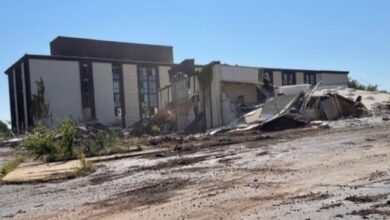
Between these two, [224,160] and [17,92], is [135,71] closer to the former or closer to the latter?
[17,92]

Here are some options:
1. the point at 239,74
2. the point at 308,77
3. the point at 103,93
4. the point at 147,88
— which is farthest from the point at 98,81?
the point at 239,74

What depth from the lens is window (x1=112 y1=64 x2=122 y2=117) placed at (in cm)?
8306

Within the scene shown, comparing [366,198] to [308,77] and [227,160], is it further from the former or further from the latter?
[308,77]

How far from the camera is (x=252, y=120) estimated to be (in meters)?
35.7

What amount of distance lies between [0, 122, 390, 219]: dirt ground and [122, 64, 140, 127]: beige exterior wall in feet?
223

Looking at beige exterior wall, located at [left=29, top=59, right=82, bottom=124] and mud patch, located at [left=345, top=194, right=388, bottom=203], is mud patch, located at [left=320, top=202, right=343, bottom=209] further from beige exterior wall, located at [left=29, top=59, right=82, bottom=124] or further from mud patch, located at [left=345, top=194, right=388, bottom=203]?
beige exterior wall, located at [left=29, top=59, right=82, bottom=124]

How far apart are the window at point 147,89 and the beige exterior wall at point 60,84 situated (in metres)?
11.7

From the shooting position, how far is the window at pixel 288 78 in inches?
3063

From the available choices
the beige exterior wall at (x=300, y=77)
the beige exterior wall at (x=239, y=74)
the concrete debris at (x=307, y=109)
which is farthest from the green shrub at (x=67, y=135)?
the beige exterior wall at (x=300, y=77)

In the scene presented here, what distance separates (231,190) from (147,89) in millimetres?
77464

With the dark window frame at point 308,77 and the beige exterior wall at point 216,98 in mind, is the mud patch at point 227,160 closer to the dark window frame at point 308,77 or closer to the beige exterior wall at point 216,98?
the beige exterior wall at point 216,98

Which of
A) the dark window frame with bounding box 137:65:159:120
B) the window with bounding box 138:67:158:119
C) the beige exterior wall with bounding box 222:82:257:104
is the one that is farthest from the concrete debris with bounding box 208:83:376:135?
the window with bounding box 138:67:158:119

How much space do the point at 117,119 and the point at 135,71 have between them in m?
9.48

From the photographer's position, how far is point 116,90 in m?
83.3
